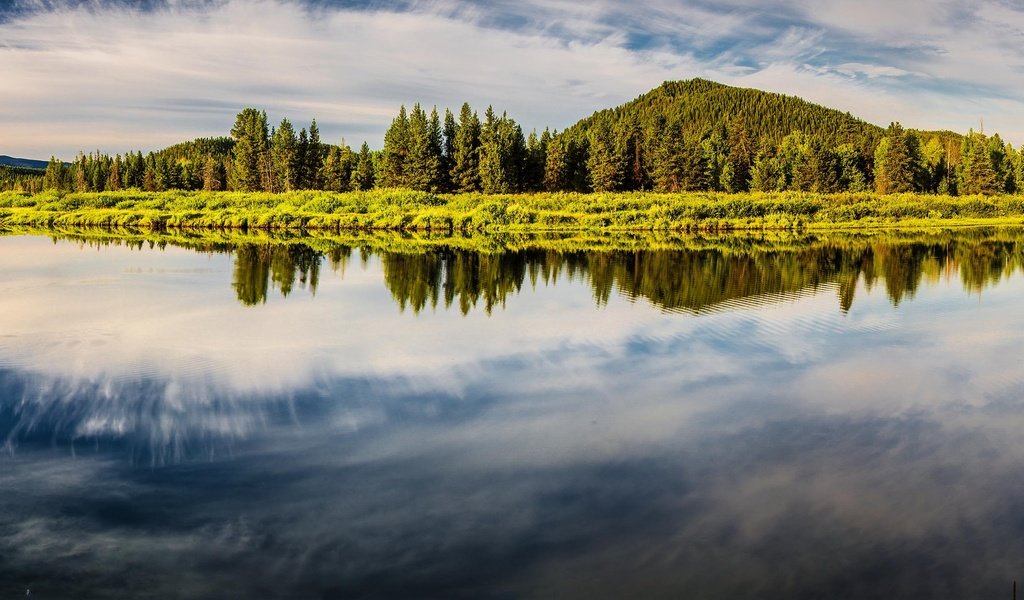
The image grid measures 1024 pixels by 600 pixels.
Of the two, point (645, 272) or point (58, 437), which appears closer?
point (58, 437)

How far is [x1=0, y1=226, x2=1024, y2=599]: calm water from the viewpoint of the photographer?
6.07 metres

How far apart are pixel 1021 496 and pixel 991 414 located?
3146 mm

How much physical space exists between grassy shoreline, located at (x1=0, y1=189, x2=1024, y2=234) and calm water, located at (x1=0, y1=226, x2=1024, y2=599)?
1489 inches

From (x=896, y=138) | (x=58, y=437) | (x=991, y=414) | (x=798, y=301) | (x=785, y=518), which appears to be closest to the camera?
(x=785, y=518)

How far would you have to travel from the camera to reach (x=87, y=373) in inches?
463

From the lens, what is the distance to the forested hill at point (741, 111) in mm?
167500

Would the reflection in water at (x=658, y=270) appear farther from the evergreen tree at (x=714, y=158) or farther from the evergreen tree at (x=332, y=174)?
the evergreen tree at (x=332, y=174)

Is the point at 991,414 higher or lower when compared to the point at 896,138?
lower

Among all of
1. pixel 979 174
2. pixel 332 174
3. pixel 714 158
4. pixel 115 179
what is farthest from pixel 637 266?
pixel 115 179

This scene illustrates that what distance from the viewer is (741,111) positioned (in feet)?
578

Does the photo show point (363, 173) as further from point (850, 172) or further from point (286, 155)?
point (850, 172)

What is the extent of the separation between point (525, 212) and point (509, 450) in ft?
166

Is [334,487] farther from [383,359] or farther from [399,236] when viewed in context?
[399,236]

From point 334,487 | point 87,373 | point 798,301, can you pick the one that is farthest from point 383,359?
point 798,301
